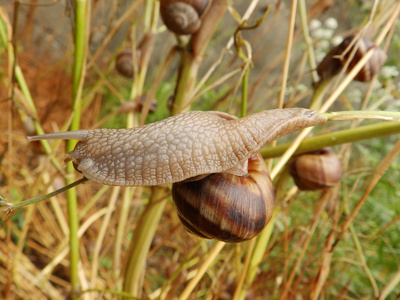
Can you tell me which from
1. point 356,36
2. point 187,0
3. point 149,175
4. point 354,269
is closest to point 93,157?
point 149,175

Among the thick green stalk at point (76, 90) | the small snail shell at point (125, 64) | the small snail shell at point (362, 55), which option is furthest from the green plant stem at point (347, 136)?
the small snail shell at point (125, 64)

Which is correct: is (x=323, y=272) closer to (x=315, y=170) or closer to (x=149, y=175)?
(x=315, y=170)

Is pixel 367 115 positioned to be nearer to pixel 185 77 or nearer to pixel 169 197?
pixel 185 77

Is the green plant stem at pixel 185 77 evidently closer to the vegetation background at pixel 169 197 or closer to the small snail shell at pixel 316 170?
the vegetation background at pixel 169 197

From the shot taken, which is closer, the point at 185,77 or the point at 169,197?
the point at 185,77

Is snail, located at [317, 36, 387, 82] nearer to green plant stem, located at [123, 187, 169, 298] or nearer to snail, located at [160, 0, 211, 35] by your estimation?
snail, located at [160, 0, 211, 35]

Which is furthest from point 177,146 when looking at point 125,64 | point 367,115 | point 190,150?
point 125,64
